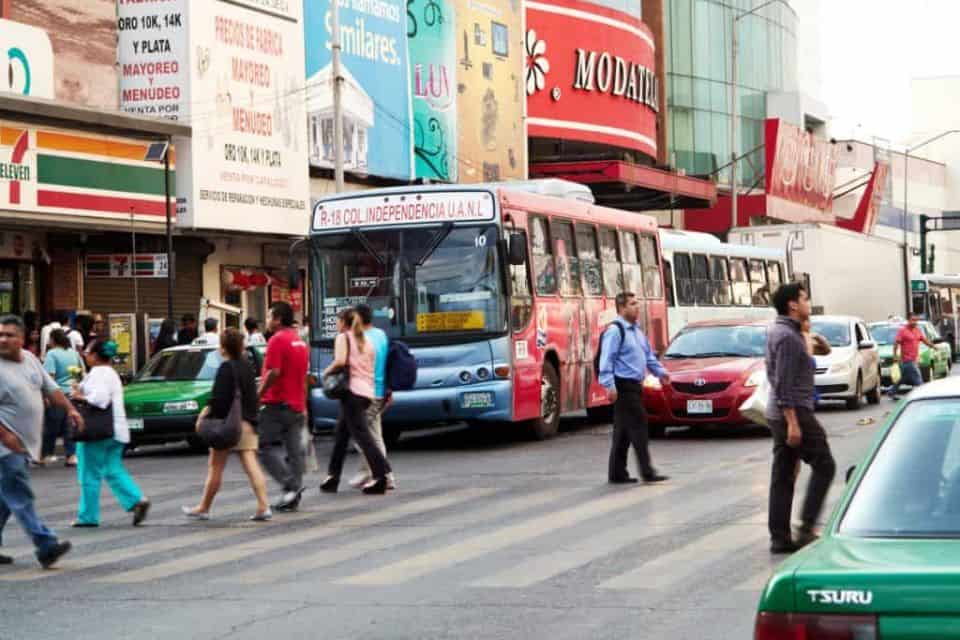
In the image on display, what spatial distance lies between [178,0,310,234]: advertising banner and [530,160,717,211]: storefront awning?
59.1 feet

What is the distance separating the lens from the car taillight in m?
5.14

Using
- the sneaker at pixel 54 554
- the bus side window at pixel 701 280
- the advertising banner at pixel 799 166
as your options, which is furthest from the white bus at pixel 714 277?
the advertising banner at pixel 799 166

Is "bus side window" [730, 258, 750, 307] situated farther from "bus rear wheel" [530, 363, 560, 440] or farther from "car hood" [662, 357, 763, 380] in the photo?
"bus rear wheel" [530, 363, 560, 440]

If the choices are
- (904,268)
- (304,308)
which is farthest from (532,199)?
(904,268)

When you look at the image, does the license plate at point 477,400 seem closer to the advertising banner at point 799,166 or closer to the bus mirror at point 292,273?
the bus mirror at point 292,273

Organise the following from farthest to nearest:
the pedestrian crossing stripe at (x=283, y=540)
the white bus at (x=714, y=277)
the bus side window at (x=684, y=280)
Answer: the bus side window at (x=684, y=280)
the white bus at (x=714, y=277)
the pedestrian crossing stripe at (x=283, y=540)

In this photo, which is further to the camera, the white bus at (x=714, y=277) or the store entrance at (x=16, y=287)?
the white bus at (x=714, y=277)

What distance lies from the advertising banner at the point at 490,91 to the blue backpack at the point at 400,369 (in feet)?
96.1

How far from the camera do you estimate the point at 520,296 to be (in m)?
23.1

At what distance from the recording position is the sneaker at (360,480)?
18.0 m

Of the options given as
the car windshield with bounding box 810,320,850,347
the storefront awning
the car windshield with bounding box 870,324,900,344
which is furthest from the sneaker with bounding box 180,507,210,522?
the storefront awning

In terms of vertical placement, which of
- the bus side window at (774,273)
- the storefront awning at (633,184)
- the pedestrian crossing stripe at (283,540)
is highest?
the storefront awning at (633,184)

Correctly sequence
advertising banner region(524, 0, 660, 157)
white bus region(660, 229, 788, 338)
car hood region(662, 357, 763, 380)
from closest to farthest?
car hood region(662, 357, 763, 380) → white bus region(660, 229, 788, 338) → advertising banner region(524, 0, 660, 157)

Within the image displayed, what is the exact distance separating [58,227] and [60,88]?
248 centimetres
